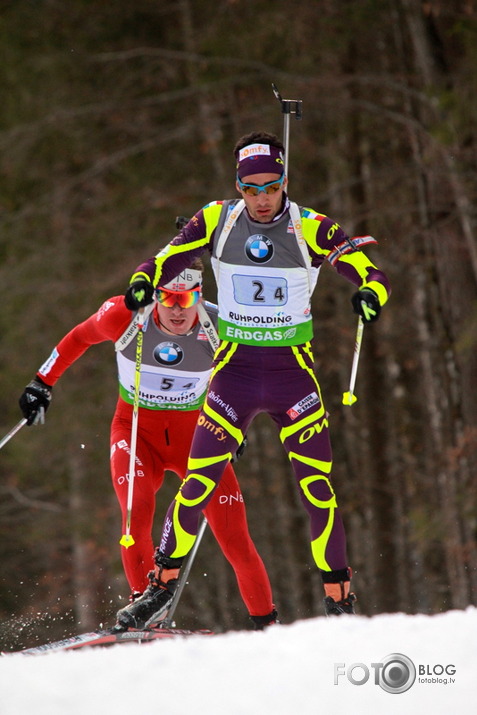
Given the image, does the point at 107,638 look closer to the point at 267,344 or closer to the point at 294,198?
the point at 267,344

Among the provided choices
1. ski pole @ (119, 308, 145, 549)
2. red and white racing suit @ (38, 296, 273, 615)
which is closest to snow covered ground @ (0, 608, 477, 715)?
ski pole @ (119, 308, 145, 549)

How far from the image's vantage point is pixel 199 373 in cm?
659

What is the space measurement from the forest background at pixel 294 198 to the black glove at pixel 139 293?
5.61m

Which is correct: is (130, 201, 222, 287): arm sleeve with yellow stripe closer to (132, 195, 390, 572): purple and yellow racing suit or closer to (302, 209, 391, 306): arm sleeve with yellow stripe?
(132, 195, 390, 572): purple and yellow racing suit

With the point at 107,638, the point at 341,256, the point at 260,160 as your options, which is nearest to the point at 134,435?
the point at 107,638

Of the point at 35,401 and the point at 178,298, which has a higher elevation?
the point at 178,298

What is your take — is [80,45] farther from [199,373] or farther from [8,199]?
[199,373]

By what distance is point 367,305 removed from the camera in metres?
5.25

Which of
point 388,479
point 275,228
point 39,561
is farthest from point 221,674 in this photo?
point 39,561

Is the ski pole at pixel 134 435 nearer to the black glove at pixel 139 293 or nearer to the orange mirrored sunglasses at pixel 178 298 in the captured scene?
the orange mirrored sunglasses at pixel 178 298

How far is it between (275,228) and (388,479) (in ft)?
27.6

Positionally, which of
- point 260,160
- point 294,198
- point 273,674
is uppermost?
point 294,198

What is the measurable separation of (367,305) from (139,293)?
3.58 ft

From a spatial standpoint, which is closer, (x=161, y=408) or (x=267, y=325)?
(x=267, y=325)
